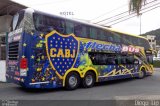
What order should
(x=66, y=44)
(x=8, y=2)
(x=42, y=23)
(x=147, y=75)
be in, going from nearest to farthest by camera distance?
(x=42, y=23)
(x=66, y=44)
(x=8, y=2)
(x=147, y=75)

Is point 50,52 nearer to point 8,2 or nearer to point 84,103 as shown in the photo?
point 84,103

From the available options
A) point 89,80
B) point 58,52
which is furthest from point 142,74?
point 58,52

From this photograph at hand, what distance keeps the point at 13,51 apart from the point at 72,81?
3.24 meters

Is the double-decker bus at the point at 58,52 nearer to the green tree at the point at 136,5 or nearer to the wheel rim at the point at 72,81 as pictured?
the wheel rim at the point at 72,81

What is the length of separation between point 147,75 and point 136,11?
25.8 feet

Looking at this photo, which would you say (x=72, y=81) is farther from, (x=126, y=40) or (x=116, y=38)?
(x=126, y=40)

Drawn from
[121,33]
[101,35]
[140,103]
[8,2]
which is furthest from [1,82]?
[140,103]

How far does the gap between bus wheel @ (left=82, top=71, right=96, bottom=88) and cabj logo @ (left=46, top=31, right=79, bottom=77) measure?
4.23 feet

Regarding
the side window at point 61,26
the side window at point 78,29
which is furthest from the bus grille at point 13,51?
the side window at point 78,29

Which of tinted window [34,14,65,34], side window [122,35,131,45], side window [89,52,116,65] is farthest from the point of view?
side window [122,35,131,45]

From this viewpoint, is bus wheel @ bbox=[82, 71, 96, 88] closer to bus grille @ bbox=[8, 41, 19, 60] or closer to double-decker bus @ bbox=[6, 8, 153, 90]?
double-decker bus @ bbox=[6, 8, 153, 90]

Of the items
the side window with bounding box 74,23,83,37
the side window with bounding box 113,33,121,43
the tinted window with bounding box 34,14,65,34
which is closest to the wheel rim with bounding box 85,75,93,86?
the side window with bounding box 74,23,83,37

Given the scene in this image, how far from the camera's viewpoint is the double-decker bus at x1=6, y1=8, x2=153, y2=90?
1169 cm

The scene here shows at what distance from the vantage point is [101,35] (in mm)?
15406
